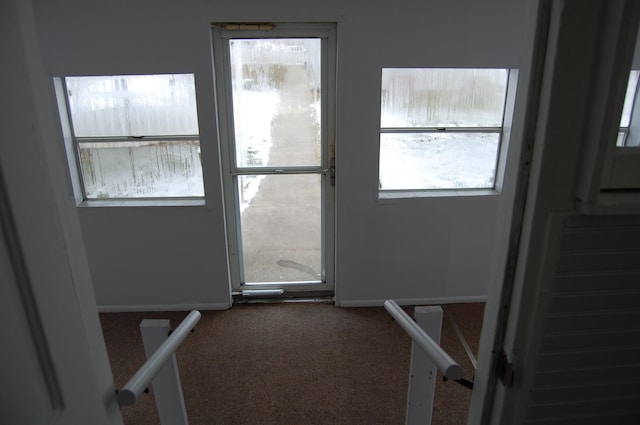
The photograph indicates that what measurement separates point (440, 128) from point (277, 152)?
1.22 m

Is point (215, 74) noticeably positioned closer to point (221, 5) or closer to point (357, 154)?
point (221, 5)

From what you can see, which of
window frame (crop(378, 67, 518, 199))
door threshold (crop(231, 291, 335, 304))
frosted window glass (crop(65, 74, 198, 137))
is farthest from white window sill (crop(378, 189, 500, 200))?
frosted window glass (crop(65, 74, 198, 137))

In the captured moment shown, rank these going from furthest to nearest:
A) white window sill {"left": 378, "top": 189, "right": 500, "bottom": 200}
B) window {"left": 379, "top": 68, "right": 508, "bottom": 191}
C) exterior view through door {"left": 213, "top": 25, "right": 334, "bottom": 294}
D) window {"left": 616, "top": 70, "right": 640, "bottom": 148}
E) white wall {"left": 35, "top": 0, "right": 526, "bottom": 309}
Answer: white window sill {"left": 378, "top": 189, "right": 500, "bottom": 200} < window {"left": 379, "top": 68, "right": 508, "bottom": 191} < exterior view through door {"left": 213, "top": 25, "right": 334, "bottom": 294} < white wall {"left": 35, "top": 0, "right": 526, "bottom": 309} < window {"left": 616, "top": 70, "right": 640, "bottom": 148}

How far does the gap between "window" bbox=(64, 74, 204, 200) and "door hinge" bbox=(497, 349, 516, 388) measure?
247cm

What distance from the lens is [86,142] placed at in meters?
2.81

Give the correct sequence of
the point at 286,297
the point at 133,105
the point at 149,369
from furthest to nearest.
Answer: the point at 286,297 < the point at 133,105 < the point at 149,369

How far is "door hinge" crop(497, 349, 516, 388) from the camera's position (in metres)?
0.79

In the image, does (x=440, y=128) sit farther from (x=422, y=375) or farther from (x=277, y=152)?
(x=422, y=375)

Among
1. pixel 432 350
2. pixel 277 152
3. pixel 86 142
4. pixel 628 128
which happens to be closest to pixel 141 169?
pixel 86 142

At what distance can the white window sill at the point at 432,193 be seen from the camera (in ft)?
9.54

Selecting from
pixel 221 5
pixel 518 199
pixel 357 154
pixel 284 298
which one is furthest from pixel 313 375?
pixel 221 5

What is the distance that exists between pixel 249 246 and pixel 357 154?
1.13 metres

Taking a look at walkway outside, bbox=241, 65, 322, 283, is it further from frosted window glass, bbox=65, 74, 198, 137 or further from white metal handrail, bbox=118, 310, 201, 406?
white metal handrail, bbox=118, 310, 201, 406

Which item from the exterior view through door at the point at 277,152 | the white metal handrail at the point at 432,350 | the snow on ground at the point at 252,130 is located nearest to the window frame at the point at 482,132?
the exterior view through door at the point at 277,152
